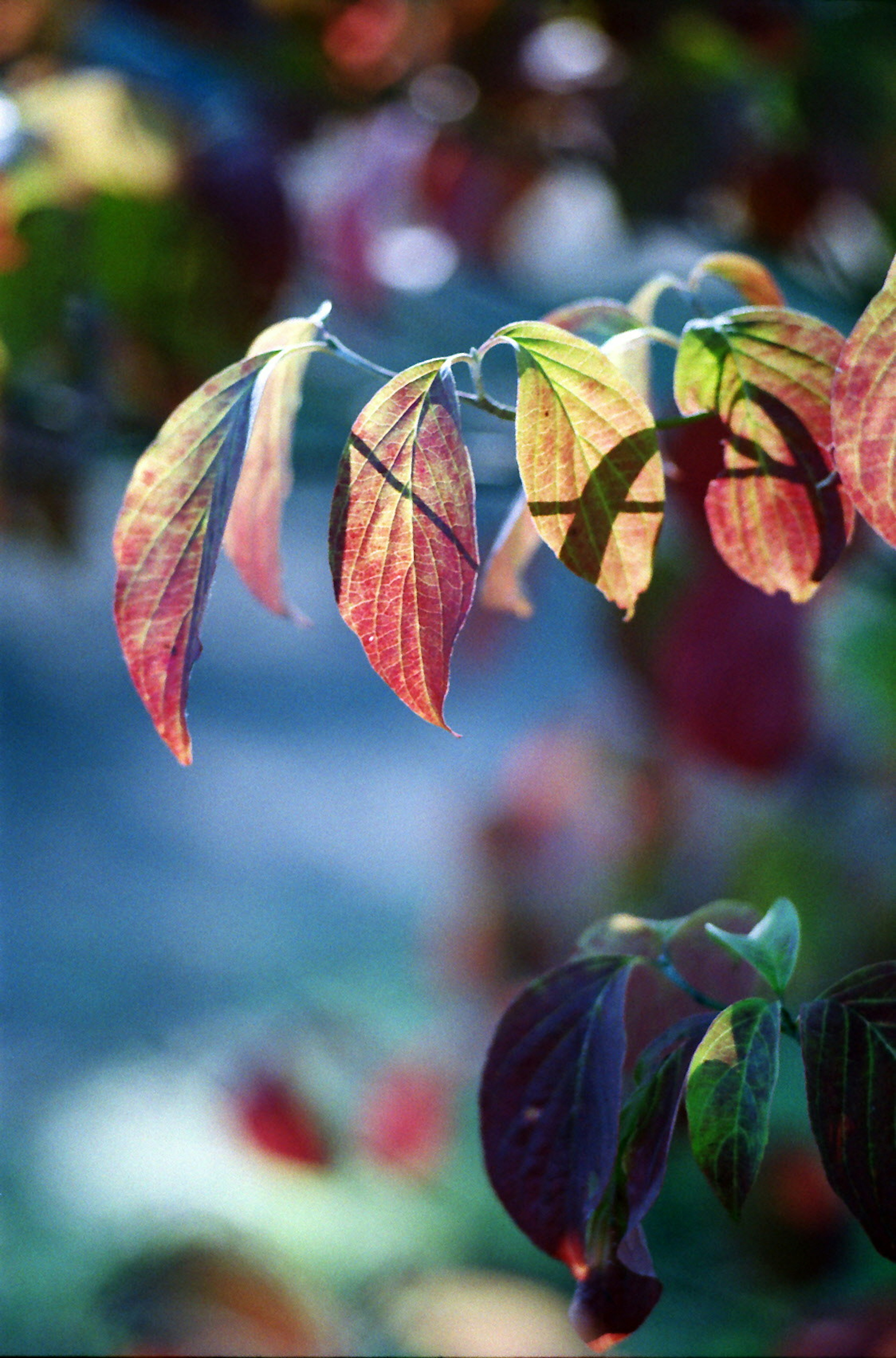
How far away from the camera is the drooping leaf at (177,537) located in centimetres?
29

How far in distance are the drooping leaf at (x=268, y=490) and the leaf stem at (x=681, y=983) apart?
6.2 inches

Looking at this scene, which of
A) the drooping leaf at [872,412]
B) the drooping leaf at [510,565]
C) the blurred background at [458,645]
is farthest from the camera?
the blurred background at [458,645]

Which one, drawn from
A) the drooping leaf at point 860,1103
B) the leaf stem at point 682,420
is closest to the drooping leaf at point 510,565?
the leaf stem at point 682,420

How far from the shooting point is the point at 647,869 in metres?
1.42

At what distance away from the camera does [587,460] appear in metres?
0.30

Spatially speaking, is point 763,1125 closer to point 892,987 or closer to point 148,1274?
point 892,987

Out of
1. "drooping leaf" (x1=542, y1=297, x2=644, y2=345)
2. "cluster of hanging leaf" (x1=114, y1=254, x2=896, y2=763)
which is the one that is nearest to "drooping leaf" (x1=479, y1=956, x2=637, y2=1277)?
"cluster of hanging leaf" (x1=114, y1=254, x2=896, y2=763)

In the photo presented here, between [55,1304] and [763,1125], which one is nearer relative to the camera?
[763,1125]

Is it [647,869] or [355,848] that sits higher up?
[647,869]

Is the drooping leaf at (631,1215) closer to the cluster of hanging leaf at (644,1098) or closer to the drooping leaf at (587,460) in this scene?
the cluster of hanging leaf at (644,1098)

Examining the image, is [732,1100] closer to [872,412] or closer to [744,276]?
[872,412]

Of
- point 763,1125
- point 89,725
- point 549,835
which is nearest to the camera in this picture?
point 763,1125

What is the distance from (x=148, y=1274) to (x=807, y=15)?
1001 mm

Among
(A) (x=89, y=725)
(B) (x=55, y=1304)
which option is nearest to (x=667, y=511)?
(B) (x=55, y=1304)
